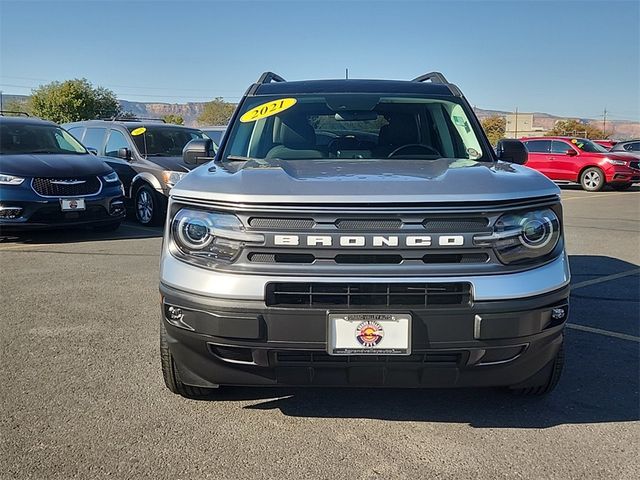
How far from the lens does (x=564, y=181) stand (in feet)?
61.0

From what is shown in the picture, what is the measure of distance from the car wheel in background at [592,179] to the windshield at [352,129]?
1565 centimetres

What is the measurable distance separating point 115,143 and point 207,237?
8524mm

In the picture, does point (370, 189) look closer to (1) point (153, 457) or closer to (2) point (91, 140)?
(1) point (153, 457)

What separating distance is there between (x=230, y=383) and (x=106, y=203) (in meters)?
6.14

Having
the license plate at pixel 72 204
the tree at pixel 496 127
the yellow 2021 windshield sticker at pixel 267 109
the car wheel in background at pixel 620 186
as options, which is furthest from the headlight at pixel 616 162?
the tree at pixel 496 127

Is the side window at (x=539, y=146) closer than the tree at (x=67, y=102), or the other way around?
the side window at (x=539, y=146)

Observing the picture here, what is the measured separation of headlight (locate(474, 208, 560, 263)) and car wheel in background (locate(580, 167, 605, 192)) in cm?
1693

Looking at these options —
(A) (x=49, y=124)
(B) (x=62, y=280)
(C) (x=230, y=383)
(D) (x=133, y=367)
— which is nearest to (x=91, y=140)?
(A) (x=49, y=124)

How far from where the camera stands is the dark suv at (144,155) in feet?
30.2

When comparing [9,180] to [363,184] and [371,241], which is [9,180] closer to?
[363,184]

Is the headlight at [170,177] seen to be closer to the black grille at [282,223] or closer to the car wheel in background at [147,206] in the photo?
the car wheel in background at [147,206]

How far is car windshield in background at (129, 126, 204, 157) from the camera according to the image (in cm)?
991

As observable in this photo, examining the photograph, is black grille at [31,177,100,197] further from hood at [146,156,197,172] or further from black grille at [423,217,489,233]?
black grille at [423,217,489,233]

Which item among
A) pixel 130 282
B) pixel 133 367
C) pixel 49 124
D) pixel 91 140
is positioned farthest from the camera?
pixel 91 140
